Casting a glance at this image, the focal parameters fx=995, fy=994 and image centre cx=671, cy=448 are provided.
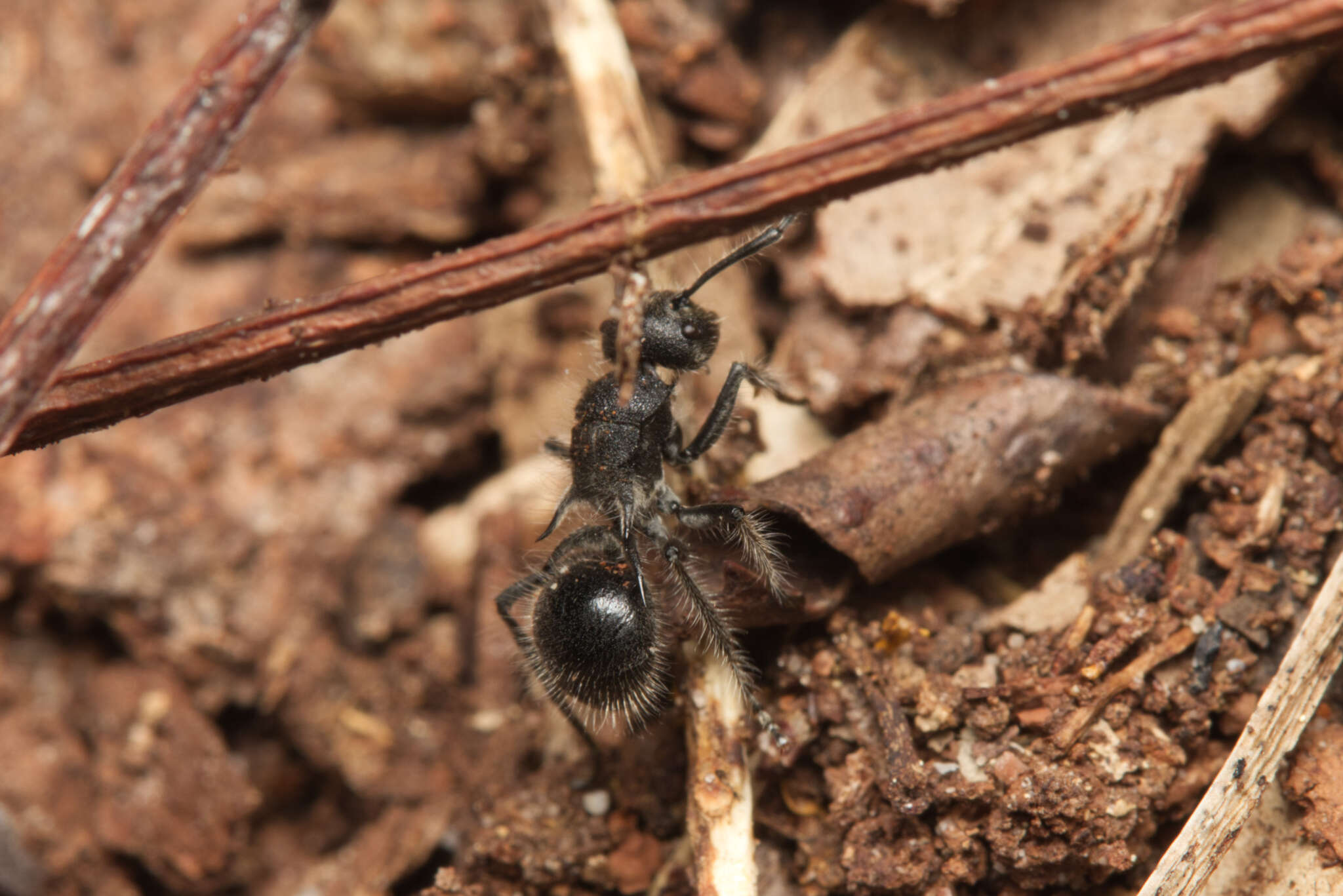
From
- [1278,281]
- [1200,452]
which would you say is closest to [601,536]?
[1200,452]

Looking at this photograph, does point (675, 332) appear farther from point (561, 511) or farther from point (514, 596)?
point (514, 596)

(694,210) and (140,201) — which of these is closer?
(140,201)

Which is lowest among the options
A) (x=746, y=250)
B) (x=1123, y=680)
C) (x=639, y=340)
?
(x=1123, y=680)

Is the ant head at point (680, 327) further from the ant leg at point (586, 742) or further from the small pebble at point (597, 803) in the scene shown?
the small pebble at point (597, 803)

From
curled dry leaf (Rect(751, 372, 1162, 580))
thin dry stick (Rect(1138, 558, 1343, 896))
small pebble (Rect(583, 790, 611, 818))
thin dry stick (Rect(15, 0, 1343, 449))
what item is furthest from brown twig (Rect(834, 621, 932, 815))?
thin dry stick (Rect(15, 0, 1343, 449))

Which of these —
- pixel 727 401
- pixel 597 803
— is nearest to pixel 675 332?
pixel 727 401

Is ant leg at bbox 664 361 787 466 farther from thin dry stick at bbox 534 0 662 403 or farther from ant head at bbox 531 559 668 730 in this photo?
ant head at bbox 531 559 668 730

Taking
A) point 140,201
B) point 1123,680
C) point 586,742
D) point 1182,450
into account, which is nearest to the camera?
point 140,201
